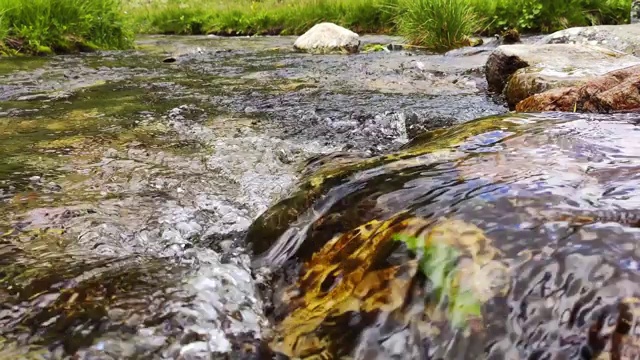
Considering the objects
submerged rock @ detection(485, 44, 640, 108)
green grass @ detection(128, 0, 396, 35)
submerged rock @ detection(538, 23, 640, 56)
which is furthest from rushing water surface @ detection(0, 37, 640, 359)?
green grass @ detection(128, 0, 396, 35)

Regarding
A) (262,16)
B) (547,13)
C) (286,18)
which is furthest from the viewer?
(262,16)

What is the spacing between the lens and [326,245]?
5.47ft

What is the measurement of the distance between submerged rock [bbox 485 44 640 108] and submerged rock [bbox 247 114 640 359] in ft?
6.68

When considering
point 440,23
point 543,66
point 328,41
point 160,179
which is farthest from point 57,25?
point 543,66

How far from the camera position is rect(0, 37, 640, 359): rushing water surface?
1236 mm

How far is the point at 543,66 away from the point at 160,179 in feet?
10.8

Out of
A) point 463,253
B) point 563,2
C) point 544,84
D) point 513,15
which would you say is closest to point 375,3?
point 513,15

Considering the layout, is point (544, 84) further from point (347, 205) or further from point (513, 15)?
point (513, 15)

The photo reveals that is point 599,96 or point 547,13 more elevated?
point 547,13

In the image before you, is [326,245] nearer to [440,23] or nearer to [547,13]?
[440,23]

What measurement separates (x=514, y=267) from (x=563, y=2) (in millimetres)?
10055

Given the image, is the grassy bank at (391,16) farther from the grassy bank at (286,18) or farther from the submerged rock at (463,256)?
the submerged rock at (463,256)

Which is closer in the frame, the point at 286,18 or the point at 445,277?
the point at 445,277

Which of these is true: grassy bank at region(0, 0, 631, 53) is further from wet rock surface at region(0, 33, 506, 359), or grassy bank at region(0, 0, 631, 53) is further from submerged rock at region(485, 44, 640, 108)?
submerged rock at region(485, 44, 640, 108)
